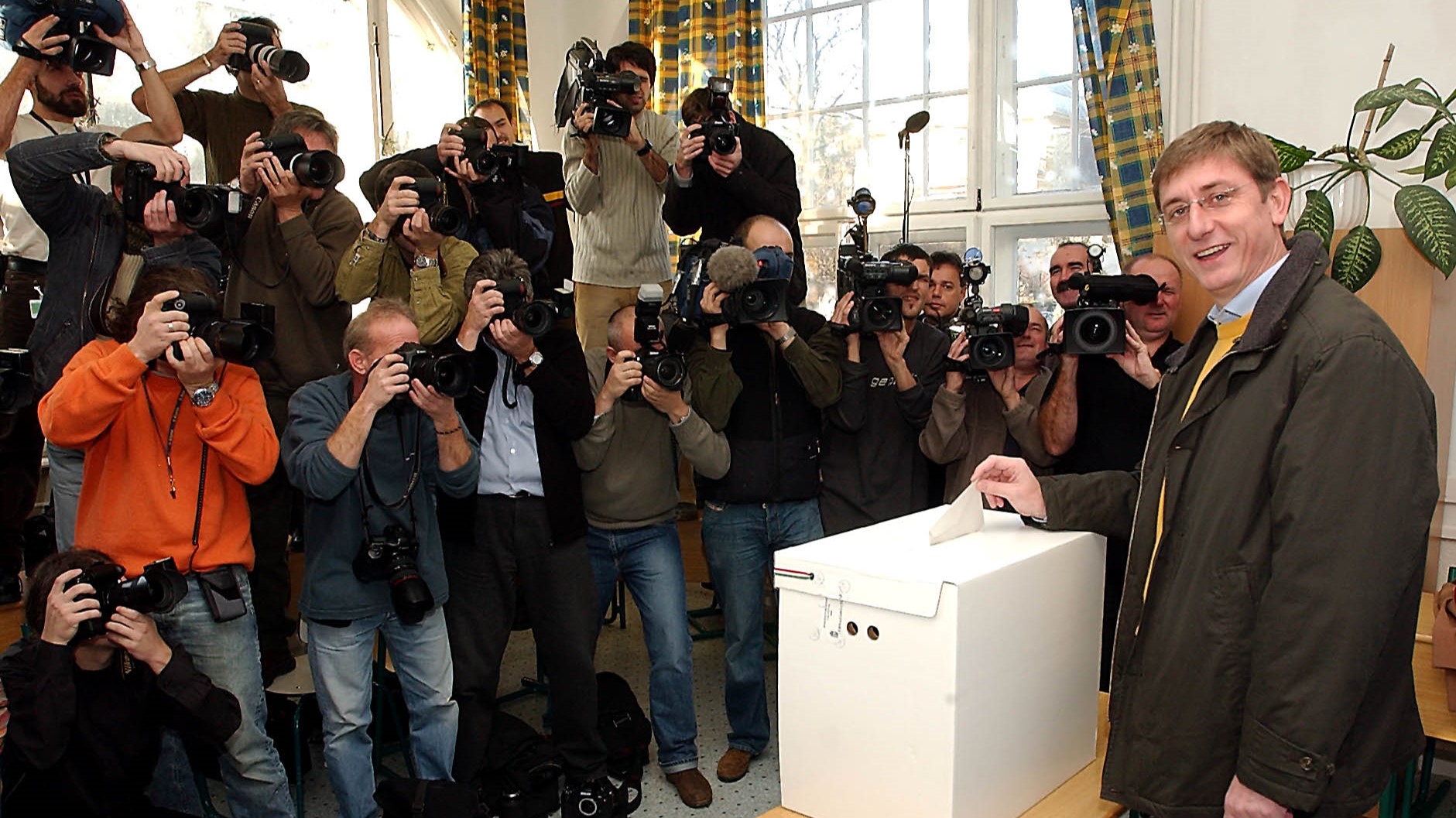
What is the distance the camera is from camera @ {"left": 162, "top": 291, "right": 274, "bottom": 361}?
200cm

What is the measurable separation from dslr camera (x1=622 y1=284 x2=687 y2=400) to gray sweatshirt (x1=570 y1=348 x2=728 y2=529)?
0.13m

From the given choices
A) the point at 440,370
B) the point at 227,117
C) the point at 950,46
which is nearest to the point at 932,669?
the point at 440,370

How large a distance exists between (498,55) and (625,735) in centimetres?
389

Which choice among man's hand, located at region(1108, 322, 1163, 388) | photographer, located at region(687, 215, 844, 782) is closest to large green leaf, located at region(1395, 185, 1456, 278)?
man's hand, located at region(1108, 322, 1163, 388)

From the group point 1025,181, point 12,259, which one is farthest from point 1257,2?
point 12,259

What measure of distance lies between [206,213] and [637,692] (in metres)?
2.05

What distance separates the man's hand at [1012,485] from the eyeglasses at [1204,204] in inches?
16.3

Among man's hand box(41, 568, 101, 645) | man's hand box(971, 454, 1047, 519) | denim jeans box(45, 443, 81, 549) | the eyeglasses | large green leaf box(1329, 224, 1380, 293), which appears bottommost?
man's hand box(41, 568, 101, 645)

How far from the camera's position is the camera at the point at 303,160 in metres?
2.52

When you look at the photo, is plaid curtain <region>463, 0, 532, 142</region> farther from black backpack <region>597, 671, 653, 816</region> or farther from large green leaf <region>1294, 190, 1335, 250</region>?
large green leaf <region>1294, 190, 1335, 250</region>

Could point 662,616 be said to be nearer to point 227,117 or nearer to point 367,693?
point 367,693

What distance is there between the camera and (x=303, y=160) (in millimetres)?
2523

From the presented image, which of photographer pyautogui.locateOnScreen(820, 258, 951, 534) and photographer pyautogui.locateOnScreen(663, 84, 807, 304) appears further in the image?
photographer pyautogui.locateOnScreen(663, 84, 807, 304)

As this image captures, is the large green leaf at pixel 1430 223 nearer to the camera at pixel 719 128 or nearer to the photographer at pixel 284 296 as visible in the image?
the camera at pixel 719 128
